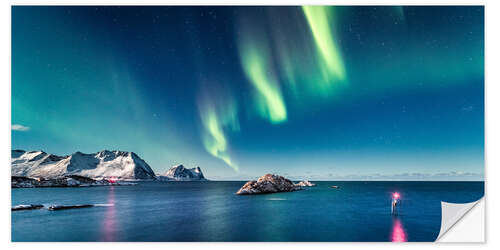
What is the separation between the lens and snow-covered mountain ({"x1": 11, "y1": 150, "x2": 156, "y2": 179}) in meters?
94.9

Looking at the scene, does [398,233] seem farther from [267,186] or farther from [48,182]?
[48,182]

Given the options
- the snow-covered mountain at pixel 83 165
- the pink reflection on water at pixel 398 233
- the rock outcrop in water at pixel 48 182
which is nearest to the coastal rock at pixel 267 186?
the pink reflection on water at pixel 398 233

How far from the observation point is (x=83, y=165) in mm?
141500

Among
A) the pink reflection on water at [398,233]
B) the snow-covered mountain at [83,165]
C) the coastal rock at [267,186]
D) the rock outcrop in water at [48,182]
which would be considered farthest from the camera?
the snow-covered mountain at [83,165]

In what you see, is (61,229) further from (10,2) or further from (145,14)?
(145,14)

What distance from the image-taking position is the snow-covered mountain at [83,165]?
3738 inches

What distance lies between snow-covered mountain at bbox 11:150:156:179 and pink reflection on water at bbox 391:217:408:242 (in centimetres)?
10981

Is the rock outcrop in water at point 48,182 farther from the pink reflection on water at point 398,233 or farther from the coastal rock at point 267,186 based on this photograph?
the pink reflection on water at point 398,233

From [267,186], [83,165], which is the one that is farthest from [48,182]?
[83,165]

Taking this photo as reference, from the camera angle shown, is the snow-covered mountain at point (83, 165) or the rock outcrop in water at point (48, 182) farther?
the snow-covered mountain at point (83, 165)

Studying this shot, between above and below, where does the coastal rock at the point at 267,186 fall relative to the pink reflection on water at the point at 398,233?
below

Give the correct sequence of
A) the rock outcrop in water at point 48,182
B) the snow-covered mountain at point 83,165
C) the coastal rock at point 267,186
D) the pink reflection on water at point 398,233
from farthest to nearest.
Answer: the snow-covered mountain at point 83,165, the rock outcrop in water at point 48,182, the coastal rock at point 267,186, the pink reflection on water at point 398,233

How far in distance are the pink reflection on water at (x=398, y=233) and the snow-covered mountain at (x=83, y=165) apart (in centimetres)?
10981
